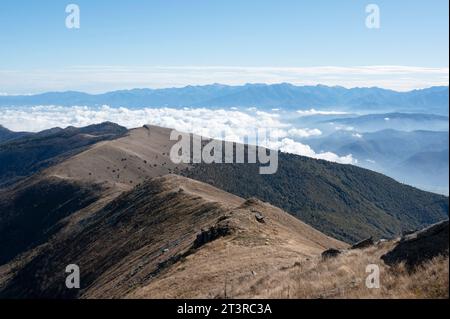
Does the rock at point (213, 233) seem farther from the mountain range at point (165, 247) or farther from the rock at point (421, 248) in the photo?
the rock at point (421, 248)

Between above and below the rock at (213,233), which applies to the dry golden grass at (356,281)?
above

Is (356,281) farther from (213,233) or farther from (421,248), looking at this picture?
(213,233)

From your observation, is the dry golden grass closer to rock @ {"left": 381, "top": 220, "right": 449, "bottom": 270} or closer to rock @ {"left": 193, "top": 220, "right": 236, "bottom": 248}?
rock @ {"left": 381, "top": 220, "right": 449, "bottom": 270}

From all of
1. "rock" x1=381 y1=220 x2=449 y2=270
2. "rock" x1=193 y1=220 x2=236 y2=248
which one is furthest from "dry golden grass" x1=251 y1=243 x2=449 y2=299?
"rock" x1=193 y1=220 x2=236 y2=248

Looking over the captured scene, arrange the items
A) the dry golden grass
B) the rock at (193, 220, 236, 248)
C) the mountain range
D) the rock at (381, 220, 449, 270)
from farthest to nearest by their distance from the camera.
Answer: the rock at (193, 220, 236, 248), the mountain range, the rock at (381, 220, 449, 270), the dry golden grass

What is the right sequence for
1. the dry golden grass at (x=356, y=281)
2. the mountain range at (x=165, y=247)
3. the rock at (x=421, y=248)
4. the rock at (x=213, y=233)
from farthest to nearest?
the rock at (x=213, y=233), the mountain range at (x=165, y=247), the rock at (x=421, y=248), the dry golden grass at (x=356, y=281)

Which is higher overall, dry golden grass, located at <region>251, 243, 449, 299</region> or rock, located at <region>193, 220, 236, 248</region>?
dry golden grass, located at <region>251, 243, 449, 299</region>

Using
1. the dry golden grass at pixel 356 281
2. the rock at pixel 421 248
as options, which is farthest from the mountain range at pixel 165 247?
the rock at pixel 421 248

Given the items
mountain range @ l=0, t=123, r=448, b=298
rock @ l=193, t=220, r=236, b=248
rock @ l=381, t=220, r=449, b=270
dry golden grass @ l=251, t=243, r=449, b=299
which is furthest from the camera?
rock @ l=193, t=220, r=236, b=248

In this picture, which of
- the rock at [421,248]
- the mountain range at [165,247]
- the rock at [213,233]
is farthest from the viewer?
the rock at [213,233]
